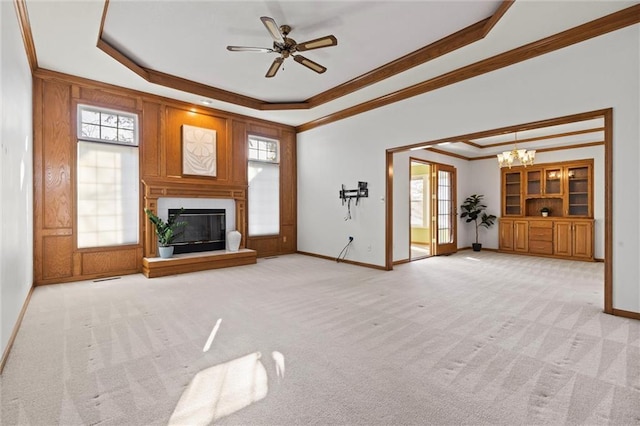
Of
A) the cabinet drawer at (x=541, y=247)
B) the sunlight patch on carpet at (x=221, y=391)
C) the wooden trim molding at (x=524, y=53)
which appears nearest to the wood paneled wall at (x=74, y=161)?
the wooden trim molding at (x=524, y=53)

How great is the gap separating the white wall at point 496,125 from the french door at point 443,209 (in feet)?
7.78

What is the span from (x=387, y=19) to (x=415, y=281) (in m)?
3.70

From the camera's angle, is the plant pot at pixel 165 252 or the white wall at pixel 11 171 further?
the plant pot at pixel 165 252

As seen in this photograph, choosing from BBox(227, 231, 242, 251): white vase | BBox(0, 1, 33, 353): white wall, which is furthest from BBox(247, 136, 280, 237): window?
BBox(0, 1, 33, 353): white wall

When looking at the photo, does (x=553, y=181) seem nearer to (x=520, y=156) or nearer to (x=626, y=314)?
(x=520, y=156)

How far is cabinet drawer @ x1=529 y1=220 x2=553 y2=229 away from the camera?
7566 millimetres

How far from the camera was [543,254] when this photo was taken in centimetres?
762

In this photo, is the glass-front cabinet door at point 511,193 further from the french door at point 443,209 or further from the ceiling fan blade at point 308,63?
the ceiling fan blade at point 308,63

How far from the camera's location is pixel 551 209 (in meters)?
8.07

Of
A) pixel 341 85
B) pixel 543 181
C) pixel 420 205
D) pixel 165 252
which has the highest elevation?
pixel 341 85

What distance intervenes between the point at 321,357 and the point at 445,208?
678cm

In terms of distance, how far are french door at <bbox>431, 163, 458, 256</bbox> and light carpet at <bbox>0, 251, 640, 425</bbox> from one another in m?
3.35

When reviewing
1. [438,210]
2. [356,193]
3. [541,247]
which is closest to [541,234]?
[541,247]

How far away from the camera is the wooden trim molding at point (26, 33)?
3027 millimetres
